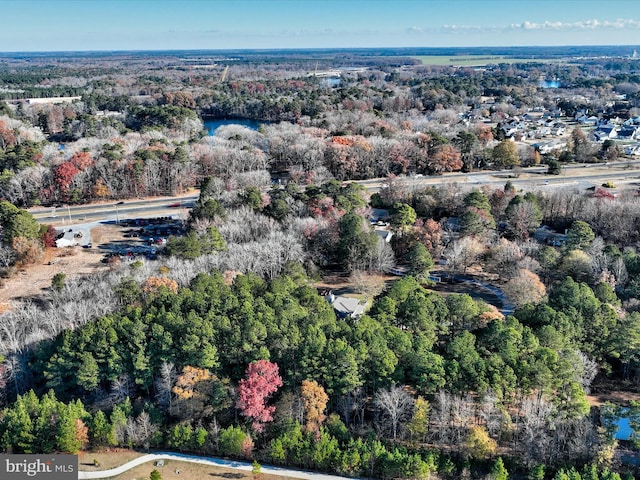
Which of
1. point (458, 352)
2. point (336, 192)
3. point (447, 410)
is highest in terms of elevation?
point (336, 192)

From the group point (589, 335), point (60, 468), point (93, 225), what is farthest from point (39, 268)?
point (589, 335)

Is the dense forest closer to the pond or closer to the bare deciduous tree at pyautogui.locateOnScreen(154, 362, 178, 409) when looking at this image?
the bare deciduous tree at pyautogui.locateOnScreen(154, 362, 178, 409)

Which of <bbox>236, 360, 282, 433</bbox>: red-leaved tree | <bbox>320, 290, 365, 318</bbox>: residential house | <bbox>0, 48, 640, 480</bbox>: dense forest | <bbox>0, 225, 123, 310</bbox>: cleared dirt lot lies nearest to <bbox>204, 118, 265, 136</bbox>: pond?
<bbox>0, 48, 640, 480</bbox>: dense forest

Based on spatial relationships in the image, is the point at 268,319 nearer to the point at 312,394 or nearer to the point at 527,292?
the point at 312,394

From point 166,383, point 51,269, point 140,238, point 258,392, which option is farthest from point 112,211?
point 258,392

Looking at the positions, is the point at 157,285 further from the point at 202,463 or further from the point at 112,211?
the point at 112,211

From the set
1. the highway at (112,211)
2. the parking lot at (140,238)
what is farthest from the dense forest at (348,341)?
the highway at (112,211)
